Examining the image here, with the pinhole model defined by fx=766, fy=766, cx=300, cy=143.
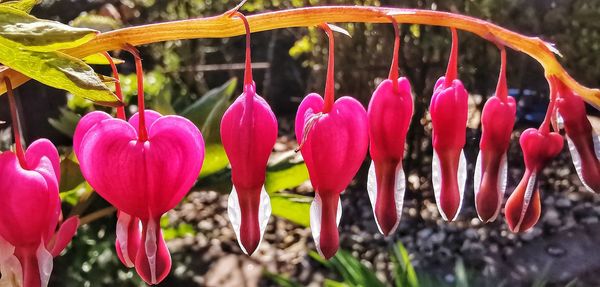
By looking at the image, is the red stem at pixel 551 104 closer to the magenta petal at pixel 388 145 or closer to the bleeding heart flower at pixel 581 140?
the bleeding heart flower at pixel 581 140

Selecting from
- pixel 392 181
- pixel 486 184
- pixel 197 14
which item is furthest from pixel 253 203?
pixel 197 14

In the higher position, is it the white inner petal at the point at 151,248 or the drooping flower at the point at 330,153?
the drooping flower at the point at 330,153

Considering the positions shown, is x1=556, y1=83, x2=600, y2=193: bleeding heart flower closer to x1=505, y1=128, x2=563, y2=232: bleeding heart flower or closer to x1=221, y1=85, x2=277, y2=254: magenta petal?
x1=505, y1=128, x2=563, y2=232: bleeding heart flower

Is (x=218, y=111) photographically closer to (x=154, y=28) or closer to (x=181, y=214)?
(x=154, y=28)

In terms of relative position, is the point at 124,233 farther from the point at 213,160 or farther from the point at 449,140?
the point at 213,160

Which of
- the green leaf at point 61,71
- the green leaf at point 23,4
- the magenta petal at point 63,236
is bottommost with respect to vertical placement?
the magenta petal at point 63,236

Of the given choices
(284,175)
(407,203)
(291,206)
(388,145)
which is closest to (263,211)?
(388,145)

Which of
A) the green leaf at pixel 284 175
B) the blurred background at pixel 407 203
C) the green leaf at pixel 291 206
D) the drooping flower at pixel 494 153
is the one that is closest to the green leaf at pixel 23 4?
the drooping flower at pixel 494 153
